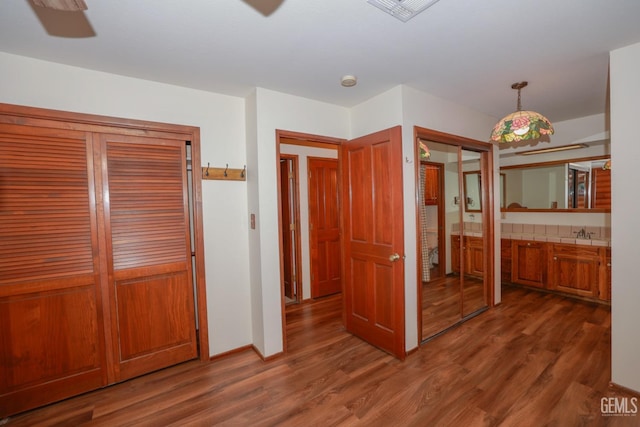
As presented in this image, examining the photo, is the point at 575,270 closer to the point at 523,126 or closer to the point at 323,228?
the point at 523,126

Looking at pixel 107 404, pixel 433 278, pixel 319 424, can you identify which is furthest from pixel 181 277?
pixel 433 278

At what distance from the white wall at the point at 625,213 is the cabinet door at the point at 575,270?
209 cm

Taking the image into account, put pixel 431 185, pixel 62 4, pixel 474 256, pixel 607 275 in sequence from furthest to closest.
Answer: pixel 474 256
pixel 431 185
pixel 607 275
pixel 62 4

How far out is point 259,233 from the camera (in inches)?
97.3

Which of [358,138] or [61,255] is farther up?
[358,138]

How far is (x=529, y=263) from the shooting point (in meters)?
4.09

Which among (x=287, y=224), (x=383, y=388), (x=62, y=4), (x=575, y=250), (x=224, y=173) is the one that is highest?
(x=62, y=4)

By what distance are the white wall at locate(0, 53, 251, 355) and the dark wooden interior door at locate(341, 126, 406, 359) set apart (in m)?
1.10

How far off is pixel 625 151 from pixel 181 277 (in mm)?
3546

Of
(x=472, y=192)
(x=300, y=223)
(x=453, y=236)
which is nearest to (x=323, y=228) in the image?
(x=300, y=223)

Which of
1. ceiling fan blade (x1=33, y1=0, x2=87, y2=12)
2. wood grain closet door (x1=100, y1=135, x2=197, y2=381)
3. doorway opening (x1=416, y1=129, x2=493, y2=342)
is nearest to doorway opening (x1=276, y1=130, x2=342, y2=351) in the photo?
doorway opening (x1=416, y1=129, x2=493, y2=342)

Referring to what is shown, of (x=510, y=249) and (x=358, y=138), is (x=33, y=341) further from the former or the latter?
(x=510, y=249)

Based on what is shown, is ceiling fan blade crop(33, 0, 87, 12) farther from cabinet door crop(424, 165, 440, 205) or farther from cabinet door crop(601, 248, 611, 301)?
cabinet door crop(601, 248, 611, 301)

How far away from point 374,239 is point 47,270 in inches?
A: 103
